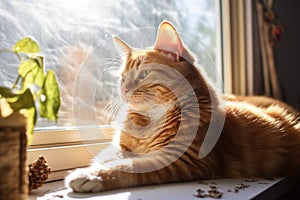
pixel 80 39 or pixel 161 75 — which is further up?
pixel 80 39

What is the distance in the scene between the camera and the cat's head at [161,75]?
3.62 feet

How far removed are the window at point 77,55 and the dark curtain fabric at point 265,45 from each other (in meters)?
0.84

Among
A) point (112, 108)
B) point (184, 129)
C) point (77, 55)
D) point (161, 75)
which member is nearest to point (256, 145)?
point (184, 129)

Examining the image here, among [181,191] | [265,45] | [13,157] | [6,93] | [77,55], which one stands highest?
[265,45]

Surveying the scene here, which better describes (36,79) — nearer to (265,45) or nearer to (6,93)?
(6,93)

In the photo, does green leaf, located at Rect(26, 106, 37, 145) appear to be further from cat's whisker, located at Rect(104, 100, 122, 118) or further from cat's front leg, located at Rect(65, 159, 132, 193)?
cat's whisker, located at Rect(104, 100, 122, 118)

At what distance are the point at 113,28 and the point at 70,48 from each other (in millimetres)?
224

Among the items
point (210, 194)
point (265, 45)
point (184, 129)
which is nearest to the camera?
point (210, 194)

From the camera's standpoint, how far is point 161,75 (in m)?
1.11

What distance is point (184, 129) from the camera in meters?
1.04

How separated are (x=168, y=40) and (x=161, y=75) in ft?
0.37

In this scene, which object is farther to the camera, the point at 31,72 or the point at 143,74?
the point at 143,74

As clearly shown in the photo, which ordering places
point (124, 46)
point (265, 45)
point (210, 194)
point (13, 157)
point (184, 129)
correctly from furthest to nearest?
point (265, 45) < point (124, 46) < point (184, 129) < point (210, 194) < point (13, 157)

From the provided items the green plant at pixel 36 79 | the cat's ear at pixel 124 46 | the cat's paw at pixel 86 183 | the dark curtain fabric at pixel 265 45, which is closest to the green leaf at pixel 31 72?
the green plant at pixel 36 79
